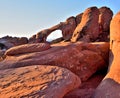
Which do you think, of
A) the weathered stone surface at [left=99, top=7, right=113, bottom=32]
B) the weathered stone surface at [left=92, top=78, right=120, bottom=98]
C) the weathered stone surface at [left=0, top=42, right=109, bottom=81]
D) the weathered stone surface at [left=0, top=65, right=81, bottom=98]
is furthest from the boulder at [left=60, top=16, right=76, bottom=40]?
the weathered stone surface at [left=0, top=65, right=81, bottom=98]

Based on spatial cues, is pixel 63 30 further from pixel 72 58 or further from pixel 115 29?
pixel 72 58

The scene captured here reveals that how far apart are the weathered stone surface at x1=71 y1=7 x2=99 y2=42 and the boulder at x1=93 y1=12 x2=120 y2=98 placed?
11.1 feet

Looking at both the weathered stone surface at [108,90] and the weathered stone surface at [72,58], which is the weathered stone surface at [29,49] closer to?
the weathered stone surface at [72,58]

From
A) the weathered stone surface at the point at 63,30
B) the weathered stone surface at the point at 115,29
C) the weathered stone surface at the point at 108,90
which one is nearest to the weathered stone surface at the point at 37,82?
the weathered stone surface at the point at 108,90

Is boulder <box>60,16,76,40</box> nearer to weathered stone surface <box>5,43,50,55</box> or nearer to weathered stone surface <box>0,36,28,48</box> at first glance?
weathered stone surface <box>0,36,28,48</box>

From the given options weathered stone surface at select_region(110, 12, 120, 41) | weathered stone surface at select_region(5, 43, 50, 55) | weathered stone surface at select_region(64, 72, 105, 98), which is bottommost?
weathered stone surface at select_region(64, 72, 105, 98)

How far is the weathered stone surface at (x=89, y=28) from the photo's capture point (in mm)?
10834

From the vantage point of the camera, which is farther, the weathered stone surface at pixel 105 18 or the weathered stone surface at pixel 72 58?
the weathered stone surface at pixel 105 18

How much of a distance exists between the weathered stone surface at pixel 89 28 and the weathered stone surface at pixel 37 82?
524cm

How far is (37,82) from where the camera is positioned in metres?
5.16

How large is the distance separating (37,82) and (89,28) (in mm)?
6143

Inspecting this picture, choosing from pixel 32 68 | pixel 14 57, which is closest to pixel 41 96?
pixel 32 68

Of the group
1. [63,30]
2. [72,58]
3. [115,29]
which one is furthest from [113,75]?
[63,30]

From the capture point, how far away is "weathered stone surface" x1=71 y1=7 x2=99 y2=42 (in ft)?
35.5
